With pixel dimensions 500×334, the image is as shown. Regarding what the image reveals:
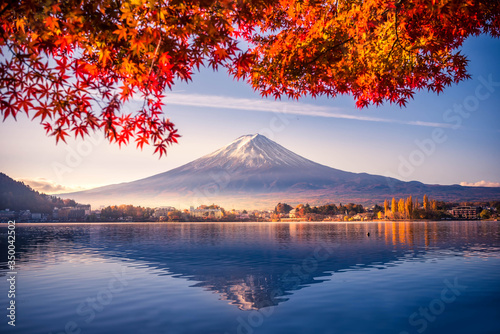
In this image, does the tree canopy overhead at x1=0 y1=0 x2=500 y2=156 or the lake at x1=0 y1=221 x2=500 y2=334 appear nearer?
the tree canopy overhead at x1=0 y1=0 x2=500 y2=156

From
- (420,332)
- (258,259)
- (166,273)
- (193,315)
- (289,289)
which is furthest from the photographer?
(258,259)

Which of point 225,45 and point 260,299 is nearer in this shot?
point 225,45

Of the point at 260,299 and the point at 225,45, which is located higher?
the point at 225,45

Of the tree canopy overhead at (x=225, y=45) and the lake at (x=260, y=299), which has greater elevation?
the tree canopy overhead at (x=225, y=45)

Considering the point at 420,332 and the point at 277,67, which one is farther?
the point at 420,332

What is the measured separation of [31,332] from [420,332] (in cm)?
985

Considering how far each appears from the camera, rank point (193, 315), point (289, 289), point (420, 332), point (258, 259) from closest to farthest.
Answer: point (420, 332)
point (193, 315)
point (289, 289)
point (258, 259)

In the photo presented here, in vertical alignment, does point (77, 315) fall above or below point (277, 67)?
below

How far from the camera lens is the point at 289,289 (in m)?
14.6

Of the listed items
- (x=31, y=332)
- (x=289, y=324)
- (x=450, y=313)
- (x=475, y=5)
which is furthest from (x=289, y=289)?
(x=475, y=5)

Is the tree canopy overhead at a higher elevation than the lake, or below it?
higher

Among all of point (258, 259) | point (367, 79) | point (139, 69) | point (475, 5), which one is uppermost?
point (475, 5)

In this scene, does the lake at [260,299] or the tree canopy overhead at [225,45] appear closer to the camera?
the tree canopy overhead at [225,45]

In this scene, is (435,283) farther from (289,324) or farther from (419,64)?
(419,64)
